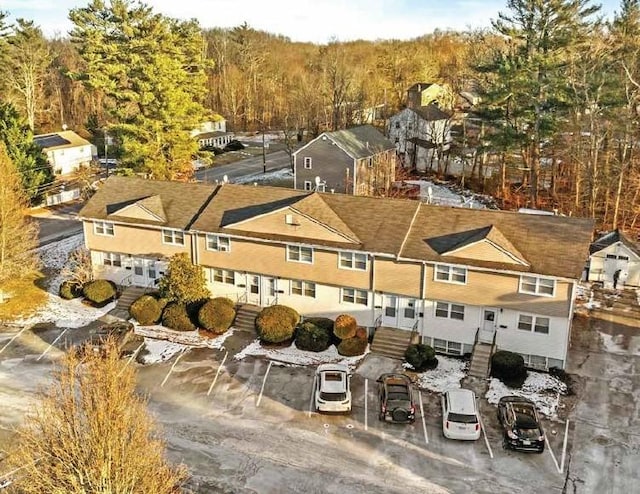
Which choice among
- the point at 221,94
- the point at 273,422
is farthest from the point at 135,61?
the point at 221,94

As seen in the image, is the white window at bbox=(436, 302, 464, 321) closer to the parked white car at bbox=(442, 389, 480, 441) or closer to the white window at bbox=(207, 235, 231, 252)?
the parked white car at bbox=(442, 389, 480, 441)

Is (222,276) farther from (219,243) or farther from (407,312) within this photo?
(407,312)

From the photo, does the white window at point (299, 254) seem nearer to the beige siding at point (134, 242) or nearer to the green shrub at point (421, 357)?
the beige siding at point (134, 242)

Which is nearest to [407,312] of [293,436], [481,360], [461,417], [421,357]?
[421,357]

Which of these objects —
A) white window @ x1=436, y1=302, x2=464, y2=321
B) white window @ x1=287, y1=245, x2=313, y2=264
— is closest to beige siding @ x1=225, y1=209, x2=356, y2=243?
white window @ x1=287, y1=245, x2=313, y2=264

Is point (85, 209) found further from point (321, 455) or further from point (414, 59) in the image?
point (414, 59)

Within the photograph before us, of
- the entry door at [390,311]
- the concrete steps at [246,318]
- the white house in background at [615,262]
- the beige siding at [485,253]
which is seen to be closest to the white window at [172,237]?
the concrete steps at [246,318]

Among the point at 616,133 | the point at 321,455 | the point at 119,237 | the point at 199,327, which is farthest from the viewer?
the point at 616,133
